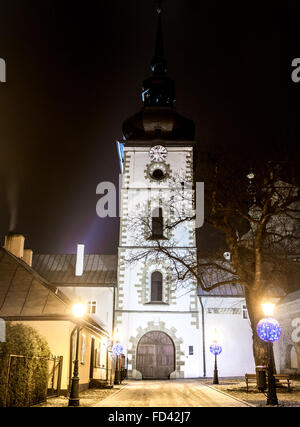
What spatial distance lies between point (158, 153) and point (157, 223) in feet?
17.7

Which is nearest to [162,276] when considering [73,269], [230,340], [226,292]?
[226,292]

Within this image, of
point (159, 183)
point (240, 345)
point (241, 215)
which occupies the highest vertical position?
point (159, 183)

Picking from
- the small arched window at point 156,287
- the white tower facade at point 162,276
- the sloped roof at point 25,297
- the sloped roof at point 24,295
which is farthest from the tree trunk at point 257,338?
the small arched window at point 156,287

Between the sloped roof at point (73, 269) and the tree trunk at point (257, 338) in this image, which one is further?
the sloped roof at point (73, 269)

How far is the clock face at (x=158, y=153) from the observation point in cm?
3231

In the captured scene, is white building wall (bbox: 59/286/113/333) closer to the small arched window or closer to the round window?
the small arched window

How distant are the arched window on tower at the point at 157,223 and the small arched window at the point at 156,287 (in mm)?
2695

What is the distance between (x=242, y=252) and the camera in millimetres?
21109

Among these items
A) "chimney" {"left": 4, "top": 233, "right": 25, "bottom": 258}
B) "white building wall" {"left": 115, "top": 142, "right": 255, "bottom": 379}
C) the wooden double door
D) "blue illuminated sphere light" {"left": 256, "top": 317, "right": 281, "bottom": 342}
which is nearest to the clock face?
"white building wall" {"left": 115, "top": 142, "right": 255, "bottom": 379}

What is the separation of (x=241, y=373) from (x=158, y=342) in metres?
6.20

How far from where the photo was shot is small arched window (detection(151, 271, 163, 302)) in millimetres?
29312

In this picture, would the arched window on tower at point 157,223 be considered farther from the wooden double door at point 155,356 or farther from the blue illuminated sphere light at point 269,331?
the blue illuminated sphere light at point 269,331

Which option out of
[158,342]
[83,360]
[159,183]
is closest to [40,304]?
[83,360]
